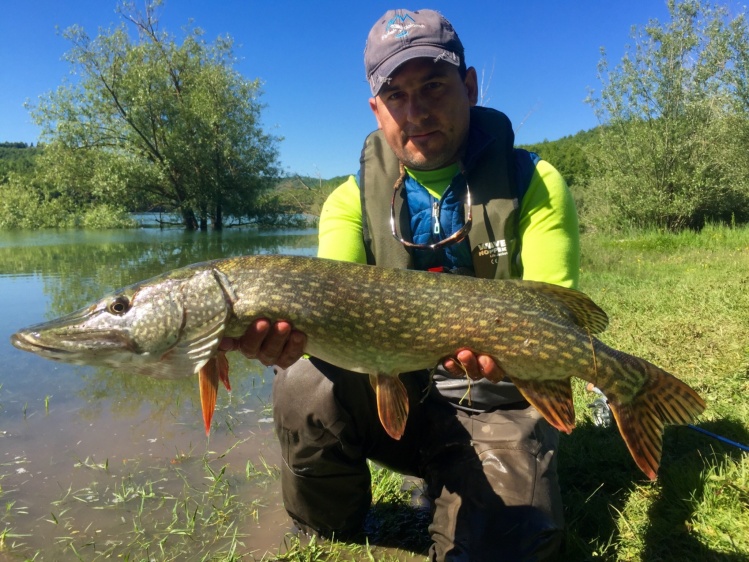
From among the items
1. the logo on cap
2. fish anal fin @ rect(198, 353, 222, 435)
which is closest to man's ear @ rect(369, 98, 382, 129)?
the logo on cap

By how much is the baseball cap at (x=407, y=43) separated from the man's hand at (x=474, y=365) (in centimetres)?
148

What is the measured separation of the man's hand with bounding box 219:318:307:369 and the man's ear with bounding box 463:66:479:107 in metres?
1.70

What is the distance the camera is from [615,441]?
3.03 m

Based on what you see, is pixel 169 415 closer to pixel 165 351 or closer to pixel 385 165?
pixel 165 351

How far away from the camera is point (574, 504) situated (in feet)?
8.46

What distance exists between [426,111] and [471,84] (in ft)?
1.52

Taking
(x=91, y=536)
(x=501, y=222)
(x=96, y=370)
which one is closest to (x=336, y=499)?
(x=91, y=536)

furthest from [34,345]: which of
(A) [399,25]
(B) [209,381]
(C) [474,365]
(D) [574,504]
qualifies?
(D) [574,504]

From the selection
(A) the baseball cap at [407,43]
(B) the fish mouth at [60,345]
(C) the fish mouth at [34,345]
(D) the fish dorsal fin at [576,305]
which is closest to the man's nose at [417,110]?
(A) the baseball cap at [407,43]

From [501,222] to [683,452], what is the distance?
1.50 m

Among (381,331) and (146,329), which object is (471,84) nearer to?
(381,331)

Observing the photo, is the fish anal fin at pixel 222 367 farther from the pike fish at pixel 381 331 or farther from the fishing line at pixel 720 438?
the fishing line at pixel 720 438

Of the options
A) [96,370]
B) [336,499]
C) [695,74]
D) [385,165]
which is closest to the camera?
[336,499]

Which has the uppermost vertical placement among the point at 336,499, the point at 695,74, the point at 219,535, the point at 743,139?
the point at 695,74
